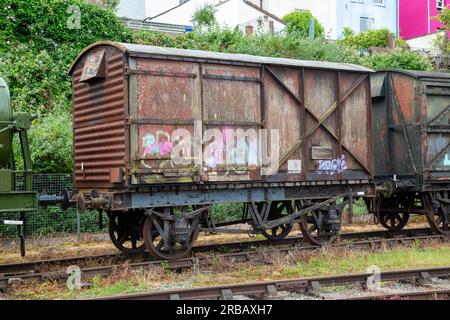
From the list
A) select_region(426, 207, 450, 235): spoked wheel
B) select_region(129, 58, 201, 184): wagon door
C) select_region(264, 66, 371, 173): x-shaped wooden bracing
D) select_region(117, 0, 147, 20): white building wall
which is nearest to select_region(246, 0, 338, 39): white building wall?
select_region(117, 0, 147, 20): white building wall

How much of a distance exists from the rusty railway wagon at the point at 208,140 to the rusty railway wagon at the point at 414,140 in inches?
60.1

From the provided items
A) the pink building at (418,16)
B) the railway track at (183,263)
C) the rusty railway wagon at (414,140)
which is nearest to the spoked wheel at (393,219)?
the rusty railway wagon at (414,140)

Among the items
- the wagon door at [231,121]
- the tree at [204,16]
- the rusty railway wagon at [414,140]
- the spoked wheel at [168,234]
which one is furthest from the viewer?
the tree at [204,16]

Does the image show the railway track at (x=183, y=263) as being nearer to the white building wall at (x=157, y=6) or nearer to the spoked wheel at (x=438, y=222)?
the spoked wheel at (x=438, y=222)

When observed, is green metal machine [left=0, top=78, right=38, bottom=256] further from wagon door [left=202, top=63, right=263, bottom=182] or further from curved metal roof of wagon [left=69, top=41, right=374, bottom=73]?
wagon door [left=202, top=63, right=263, bottom=182]

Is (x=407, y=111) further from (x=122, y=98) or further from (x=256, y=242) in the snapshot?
(x=122, y=98)

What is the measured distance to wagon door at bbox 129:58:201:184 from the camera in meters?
10.5

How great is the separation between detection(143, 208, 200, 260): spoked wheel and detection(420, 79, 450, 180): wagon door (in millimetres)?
6802

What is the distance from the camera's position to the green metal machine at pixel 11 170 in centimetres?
994

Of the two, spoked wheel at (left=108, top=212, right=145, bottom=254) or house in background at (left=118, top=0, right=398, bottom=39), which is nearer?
spoked wheel at (left=108, top=212, right=145, bottom=254)

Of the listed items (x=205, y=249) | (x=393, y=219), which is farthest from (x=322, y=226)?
(x=393, y=219)

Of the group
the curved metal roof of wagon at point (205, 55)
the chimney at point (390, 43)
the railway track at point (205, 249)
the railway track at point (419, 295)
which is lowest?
the railway track at point (205, 249)

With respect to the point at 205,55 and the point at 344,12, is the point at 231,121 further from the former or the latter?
the point at 344,12

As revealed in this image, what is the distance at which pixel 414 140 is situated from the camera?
47.4 ft
